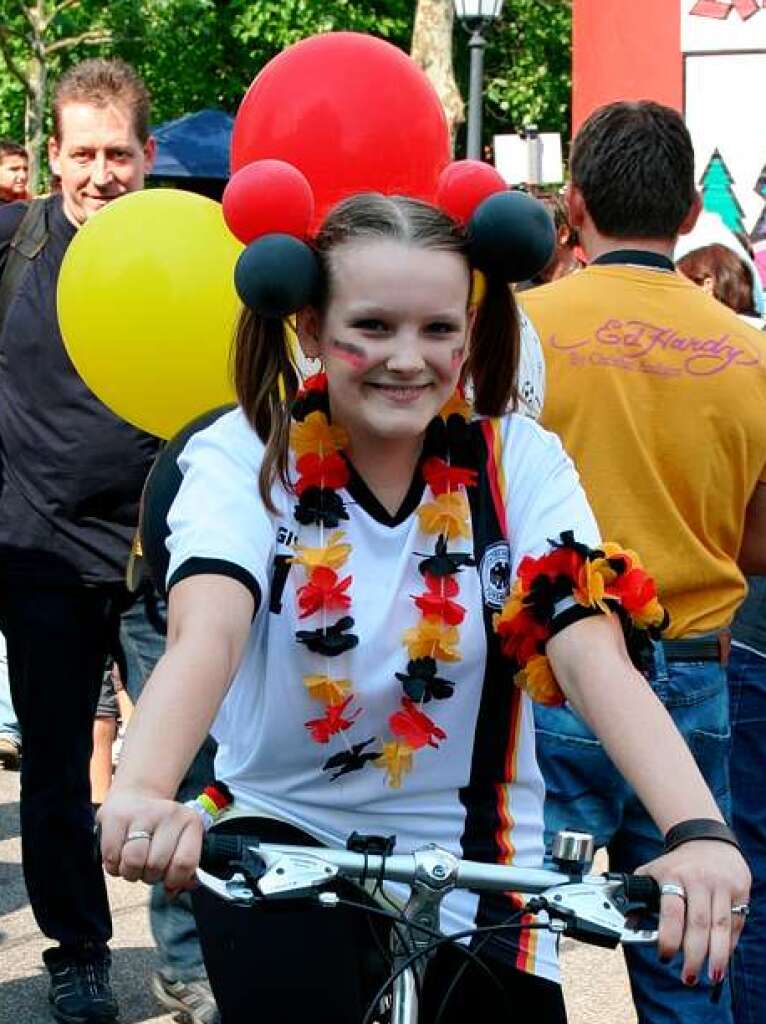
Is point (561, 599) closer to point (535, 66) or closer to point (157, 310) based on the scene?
point (157, 310)

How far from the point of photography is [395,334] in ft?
8.68

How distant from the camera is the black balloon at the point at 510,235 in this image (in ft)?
9.18

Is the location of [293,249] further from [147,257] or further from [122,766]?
[147,257]

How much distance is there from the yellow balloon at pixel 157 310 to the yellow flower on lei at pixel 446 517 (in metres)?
1.27

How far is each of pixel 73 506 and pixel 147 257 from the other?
1209 mm

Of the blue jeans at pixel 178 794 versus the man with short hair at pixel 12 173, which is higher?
the man with short hair at pixel 12 173

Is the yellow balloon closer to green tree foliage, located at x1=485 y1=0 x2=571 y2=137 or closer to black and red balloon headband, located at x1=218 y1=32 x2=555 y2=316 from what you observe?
black and red balloon headband, located at x1=218 y1=32 x2=555 y2=316

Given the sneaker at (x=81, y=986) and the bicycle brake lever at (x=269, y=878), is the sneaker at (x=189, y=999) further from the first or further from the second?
the bicycle brake lever at (x=269, y=878)

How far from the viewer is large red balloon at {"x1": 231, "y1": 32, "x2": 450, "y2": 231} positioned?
12.4 ft

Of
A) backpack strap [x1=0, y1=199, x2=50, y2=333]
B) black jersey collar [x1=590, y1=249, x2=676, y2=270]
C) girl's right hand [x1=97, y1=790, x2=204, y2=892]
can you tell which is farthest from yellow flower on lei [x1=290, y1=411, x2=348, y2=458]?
backpack strap [x1=0, y1=199, x2=50, y2=333]

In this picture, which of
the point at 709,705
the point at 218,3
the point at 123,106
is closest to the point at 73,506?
the point at 123,106

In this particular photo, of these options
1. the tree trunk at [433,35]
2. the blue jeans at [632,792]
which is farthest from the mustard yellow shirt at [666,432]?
the tree trunk at [433,35]

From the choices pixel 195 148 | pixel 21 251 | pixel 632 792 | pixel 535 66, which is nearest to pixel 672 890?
pixel 632 792

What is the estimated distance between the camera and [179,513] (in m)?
2.65
